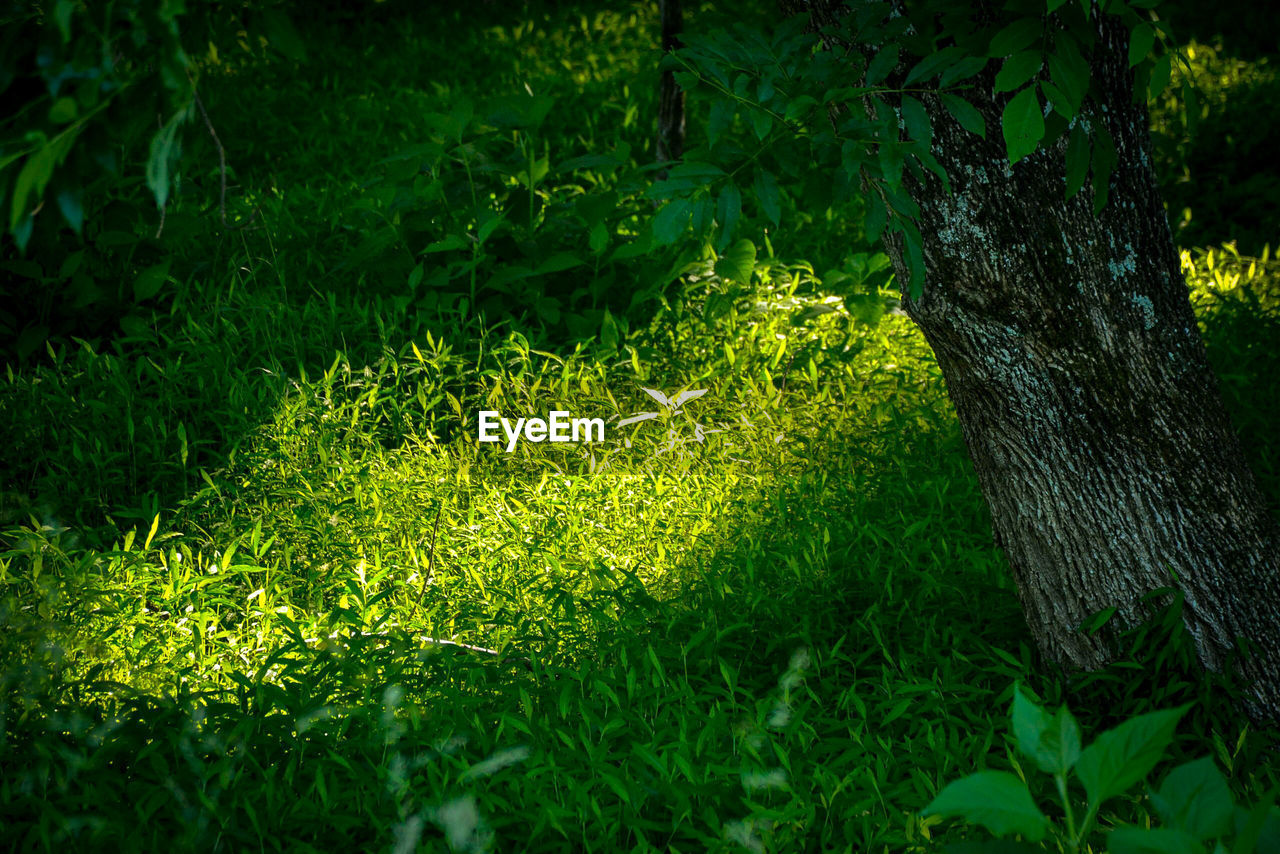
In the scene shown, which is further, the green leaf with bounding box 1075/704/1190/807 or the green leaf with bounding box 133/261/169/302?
the green leaf with bounding box 133/261/169/302

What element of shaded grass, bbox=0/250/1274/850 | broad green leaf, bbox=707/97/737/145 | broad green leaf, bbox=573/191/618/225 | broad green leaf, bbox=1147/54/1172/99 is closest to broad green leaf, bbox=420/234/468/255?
shaded grass, bbox=0/250/1274/850

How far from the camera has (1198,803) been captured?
0.97m

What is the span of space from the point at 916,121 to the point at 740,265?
2.07m

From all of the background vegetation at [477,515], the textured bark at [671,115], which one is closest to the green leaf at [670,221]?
the background vegetation at [477,515]

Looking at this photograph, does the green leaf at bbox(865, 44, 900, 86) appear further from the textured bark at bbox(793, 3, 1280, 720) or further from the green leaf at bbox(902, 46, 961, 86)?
the textured bark at bbox(793, 3, 1280, 720)

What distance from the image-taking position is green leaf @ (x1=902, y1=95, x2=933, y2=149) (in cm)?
174

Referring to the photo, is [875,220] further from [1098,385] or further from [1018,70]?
[1098,385]

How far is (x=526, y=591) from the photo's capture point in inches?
103

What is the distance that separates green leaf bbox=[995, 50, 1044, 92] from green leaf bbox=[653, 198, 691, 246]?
54 centimetres

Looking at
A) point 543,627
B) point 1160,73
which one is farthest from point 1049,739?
point 543,627

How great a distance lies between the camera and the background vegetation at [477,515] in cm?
182

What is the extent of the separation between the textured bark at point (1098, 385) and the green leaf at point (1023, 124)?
356 millimetres

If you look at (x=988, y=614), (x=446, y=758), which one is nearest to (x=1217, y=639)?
(x=988, y=614)

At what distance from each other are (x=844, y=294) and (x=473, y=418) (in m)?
1.60
